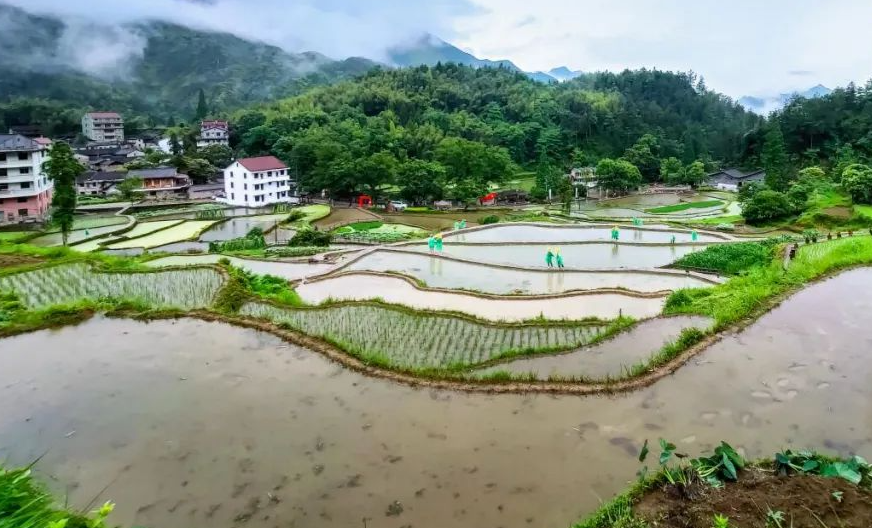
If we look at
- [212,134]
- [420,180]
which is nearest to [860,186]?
[420,180]

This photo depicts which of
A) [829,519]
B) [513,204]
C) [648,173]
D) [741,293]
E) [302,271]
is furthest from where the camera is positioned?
[648,173]

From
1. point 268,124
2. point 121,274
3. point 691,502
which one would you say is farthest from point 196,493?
point 268,124

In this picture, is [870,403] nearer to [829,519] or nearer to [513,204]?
[829,519]

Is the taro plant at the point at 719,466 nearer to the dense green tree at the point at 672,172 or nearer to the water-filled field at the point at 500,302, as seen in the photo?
the water-filled field at the point at 500,302

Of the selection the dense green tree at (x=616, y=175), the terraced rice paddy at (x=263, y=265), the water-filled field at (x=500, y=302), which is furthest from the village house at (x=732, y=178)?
the terraced rice paddy at (x=263, y=265)

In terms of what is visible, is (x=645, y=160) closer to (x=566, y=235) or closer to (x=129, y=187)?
(x=566, y=235)
